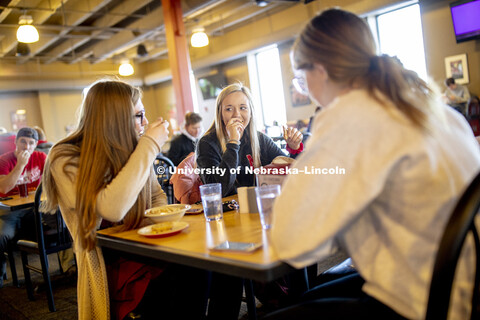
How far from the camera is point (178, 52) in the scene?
7102mm

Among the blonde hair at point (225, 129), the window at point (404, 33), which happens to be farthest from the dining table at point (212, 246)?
the window at point (404, 33)

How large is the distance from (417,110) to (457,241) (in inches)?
10.9

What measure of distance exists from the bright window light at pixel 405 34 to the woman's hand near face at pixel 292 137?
609cm

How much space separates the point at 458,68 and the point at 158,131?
7.07 metres

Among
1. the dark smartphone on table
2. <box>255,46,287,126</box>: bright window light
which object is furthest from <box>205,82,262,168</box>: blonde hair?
<box>255,46,287,126</box>: bright window light

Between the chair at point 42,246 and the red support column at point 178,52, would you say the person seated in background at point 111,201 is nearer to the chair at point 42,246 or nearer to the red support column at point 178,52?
the chair at point 42,246

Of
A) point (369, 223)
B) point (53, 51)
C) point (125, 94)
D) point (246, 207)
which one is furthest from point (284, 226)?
point (53, 51)

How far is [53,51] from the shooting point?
1121 centimetres

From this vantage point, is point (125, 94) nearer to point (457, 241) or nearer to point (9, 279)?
point (457, 241)

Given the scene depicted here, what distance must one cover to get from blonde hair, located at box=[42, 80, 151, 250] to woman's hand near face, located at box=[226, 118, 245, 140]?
693mm

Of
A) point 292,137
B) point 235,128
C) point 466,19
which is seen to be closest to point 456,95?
point 466,19

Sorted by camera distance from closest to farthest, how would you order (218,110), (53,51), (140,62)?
(218,110) < (53,51) < (140,62)

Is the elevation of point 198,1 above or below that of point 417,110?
above

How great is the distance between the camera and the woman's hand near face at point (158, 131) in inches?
59.1
